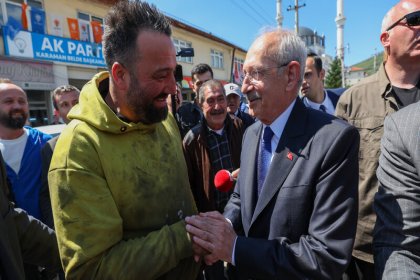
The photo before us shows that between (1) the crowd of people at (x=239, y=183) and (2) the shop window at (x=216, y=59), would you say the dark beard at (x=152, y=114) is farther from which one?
(2) the shop window at (x=216, y=59)

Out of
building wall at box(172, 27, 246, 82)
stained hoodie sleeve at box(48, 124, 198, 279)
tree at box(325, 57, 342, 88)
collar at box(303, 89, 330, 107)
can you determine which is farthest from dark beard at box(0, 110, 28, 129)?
tree at box(325, 57, 342, 88)

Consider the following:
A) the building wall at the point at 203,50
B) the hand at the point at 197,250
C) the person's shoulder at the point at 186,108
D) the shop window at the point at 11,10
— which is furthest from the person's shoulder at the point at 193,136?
the building wall at the point at 203,50

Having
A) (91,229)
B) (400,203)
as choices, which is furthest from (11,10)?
(400,203)

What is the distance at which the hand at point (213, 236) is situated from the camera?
142 centimetres

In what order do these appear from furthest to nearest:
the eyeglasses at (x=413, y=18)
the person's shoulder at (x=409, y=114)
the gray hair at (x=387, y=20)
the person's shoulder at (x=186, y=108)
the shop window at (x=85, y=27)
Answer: the shop window at (x=85, y=27), the person's shoulder at (x=186, y=108), the gray hair at (x=387, y=20), the eyeglasses at (x=413, y=18), the person's shoulder at (x=409, y=114)

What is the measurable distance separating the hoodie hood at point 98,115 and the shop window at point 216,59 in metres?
22.6

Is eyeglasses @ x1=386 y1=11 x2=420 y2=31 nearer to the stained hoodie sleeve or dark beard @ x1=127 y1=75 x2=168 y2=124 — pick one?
dark beard @ x1=127 y1=75 x2=168 y2=124

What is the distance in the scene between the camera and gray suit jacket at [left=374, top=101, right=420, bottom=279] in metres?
1.25

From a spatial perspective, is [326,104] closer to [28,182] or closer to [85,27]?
[28,182]

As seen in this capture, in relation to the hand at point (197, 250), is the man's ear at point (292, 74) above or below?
above

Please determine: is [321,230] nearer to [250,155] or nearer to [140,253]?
[250,155]

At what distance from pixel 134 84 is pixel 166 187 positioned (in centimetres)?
56

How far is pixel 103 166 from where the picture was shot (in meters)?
1.39

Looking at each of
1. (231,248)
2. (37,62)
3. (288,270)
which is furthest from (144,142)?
(37,62)
